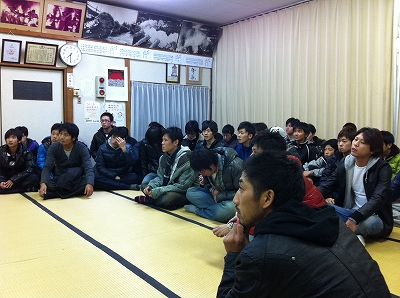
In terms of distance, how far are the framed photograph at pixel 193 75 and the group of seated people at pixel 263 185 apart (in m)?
1.66

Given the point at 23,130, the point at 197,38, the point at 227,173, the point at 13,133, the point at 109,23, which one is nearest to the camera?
the point at 227,173

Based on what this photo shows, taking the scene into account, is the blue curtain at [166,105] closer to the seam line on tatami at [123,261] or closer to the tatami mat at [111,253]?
the tatami mat at [111,253]

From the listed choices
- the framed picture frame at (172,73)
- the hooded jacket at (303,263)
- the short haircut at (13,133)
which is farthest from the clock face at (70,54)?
the hooded jacket at (303,263)

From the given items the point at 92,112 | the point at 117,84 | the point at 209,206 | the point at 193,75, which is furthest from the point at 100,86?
the point at 209,206

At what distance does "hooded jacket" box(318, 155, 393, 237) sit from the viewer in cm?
296

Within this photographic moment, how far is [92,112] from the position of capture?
20.5 feet

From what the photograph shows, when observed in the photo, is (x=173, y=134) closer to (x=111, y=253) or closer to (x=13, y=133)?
(x=111, y=253)

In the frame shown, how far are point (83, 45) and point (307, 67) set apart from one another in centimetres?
372

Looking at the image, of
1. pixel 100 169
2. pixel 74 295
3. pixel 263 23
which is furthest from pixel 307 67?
pixel 74 295

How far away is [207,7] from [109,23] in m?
1.70

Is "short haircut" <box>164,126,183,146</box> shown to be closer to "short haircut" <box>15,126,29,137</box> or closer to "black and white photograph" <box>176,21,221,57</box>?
"short haircut" <box>15,126,29,137</box>

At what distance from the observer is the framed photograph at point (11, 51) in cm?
537

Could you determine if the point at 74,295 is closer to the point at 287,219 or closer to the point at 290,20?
the point at 287,219

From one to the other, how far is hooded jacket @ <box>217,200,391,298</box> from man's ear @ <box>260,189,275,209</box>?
83 millimetres
